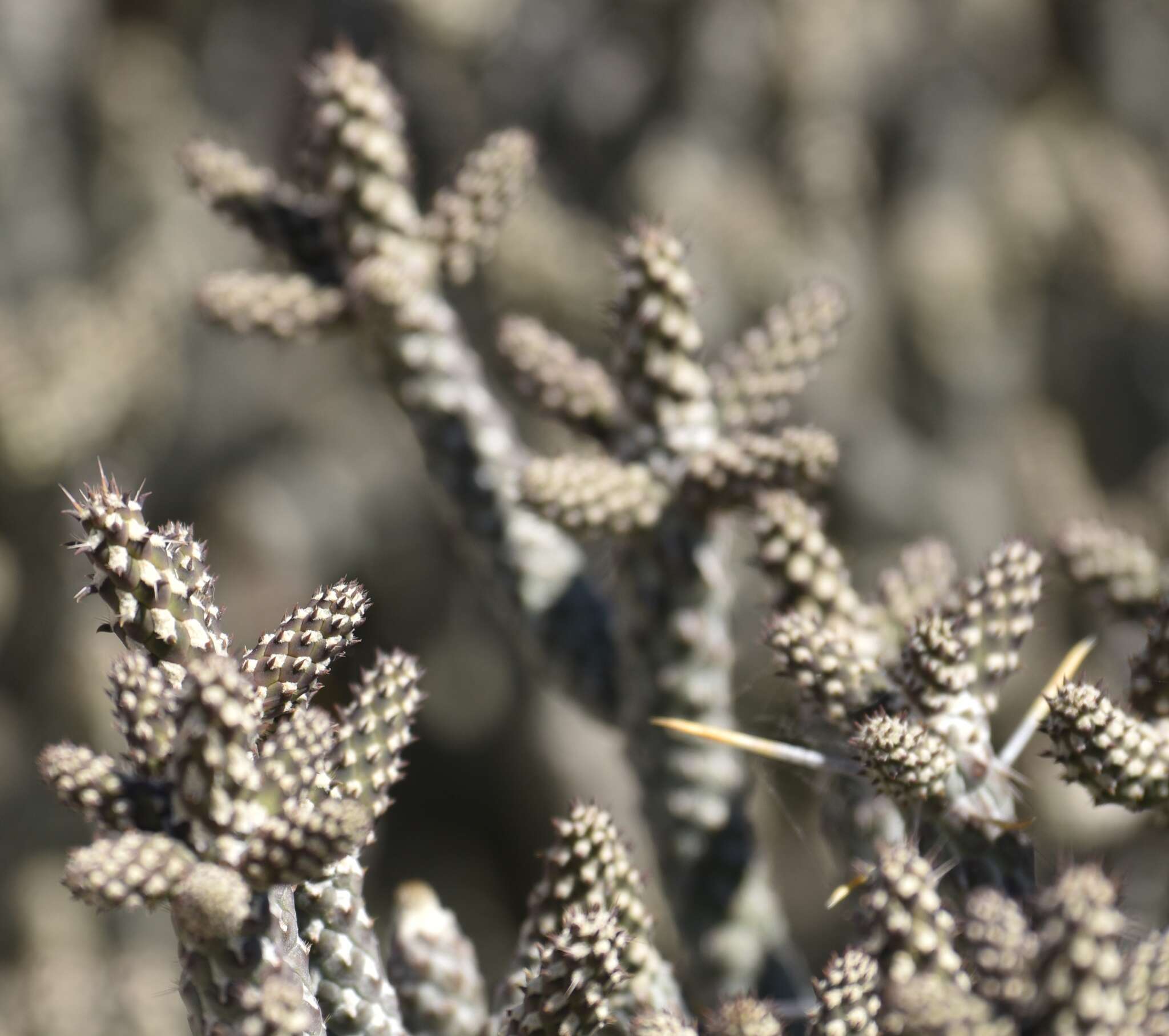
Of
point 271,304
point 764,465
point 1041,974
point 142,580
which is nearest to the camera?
point 1041,974

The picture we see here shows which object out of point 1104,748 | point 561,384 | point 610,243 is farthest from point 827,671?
point 610,243

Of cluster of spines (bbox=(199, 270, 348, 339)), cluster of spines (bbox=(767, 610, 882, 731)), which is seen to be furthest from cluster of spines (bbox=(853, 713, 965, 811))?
cluster of spines (bbox=(199, 270, 348, 339))

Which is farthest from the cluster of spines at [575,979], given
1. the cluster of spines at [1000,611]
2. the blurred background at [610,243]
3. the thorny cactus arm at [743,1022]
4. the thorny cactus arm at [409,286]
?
the blurred background at [610,243]

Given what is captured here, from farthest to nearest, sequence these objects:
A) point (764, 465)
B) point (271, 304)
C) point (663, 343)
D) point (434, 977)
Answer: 1. point (271, 304)
2. point (663, 343)
3. point (764, 465)
4. point (434, 977)

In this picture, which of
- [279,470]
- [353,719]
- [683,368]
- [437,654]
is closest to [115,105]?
[279,470]

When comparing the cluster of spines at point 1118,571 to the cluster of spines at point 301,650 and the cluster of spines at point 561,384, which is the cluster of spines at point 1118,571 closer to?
the cluster of spines at point 561,384

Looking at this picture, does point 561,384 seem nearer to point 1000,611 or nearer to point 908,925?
point 1000,611
